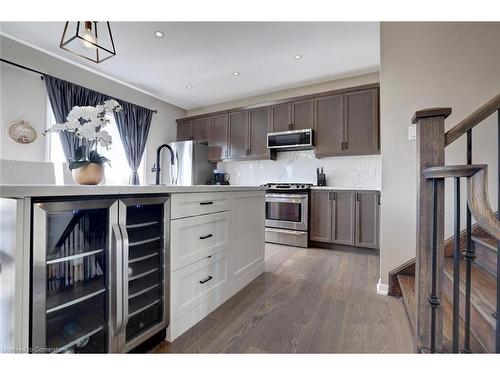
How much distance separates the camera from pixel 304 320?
159cm

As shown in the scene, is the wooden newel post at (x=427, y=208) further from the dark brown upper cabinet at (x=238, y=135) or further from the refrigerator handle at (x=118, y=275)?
the dark brown upper cabinet at (x=238, y=135)

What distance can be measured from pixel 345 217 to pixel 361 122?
139cm

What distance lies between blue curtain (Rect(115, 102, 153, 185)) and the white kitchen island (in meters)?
2.76

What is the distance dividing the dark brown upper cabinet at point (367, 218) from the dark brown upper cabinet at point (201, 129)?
10.1ft

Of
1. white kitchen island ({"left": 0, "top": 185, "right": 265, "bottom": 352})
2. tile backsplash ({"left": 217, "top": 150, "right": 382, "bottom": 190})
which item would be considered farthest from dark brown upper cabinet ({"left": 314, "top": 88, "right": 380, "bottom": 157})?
white kitchen island ({"left": 0, "top": 185, "right": 265, "bottom": 352})

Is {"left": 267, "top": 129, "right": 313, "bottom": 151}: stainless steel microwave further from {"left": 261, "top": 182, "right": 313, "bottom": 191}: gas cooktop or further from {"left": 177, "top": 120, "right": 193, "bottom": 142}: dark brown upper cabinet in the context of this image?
{"left": 177, "top": 120, "right": 193, "bottom": 142}: dark brown upper cabinet

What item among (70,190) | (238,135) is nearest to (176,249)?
(70,190)

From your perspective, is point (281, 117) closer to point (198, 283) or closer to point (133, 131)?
point (133, 131)

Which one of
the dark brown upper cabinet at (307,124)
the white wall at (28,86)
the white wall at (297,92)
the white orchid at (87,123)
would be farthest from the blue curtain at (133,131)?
the white orchid at (87,123)

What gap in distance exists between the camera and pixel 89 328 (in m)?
1.04

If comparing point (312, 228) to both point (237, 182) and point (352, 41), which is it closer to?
point (237, 182)

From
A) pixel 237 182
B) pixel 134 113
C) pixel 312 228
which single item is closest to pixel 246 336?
pixel 312 228

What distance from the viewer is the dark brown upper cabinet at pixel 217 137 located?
4.45 metres
